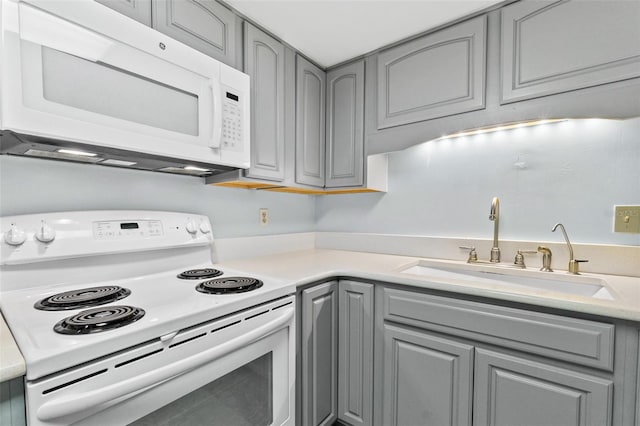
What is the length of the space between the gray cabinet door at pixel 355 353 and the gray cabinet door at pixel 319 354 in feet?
0.11

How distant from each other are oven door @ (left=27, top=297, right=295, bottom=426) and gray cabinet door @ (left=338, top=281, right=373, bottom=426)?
0.37m

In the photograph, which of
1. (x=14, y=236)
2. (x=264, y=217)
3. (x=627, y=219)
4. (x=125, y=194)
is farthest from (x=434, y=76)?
(x=14, y=236)

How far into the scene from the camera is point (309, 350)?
132 cm

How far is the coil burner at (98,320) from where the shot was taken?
2.28 feet

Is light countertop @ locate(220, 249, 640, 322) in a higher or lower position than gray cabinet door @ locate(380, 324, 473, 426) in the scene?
higher

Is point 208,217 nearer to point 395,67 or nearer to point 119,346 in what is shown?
point 119,346

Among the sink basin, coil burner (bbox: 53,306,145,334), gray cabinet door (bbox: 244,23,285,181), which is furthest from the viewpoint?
gray cabinet door (bbox: 244,23,285,181)

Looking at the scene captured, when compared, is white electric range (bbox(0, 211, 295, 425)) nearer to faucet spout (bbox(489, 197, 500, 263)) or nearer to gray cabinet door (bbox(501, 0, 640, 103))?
faucet spout (bbox(489, 197, 500, 263))

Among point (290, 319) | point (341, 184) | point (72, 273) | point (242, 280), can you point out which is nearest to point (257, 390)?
point (290, 319)

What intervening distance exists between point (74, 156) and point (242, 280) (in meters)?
0.80

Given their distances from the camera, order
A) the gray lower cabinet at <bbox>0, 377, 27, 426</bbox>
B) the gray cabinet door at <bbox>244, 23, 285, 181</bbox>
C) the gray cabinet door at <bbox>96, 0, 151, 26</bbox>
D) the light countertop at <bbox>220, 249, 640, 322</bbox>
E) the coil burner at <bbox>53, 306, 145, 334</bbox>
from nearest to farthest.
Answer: the gray lower cabinet at <bbox>0, 377, 27, 426</bbox>, the coil burner at <bbox>53, 306, 145, 334</bbox>, the light countertop at <bbox>220, 249, 640, 322</bbox>, the gray cabinet door at <bbox>96, 0, 151, 26</bbox>, the gray cabinet door at <bbox>244, 23, 285, 181</bbox>

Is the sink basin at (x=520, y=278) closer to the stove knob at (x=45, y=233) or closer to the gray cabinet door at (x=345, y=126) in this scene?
the gray cabinet door at (x=345, y=126)

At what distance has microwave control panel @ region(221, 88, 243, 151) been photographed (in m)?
1.29

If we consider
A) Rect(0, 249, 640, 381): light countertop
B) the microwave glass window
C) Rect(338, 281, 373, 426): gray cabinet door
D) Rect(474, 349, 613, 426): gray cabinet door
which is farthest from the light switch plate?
the microwave glass window
